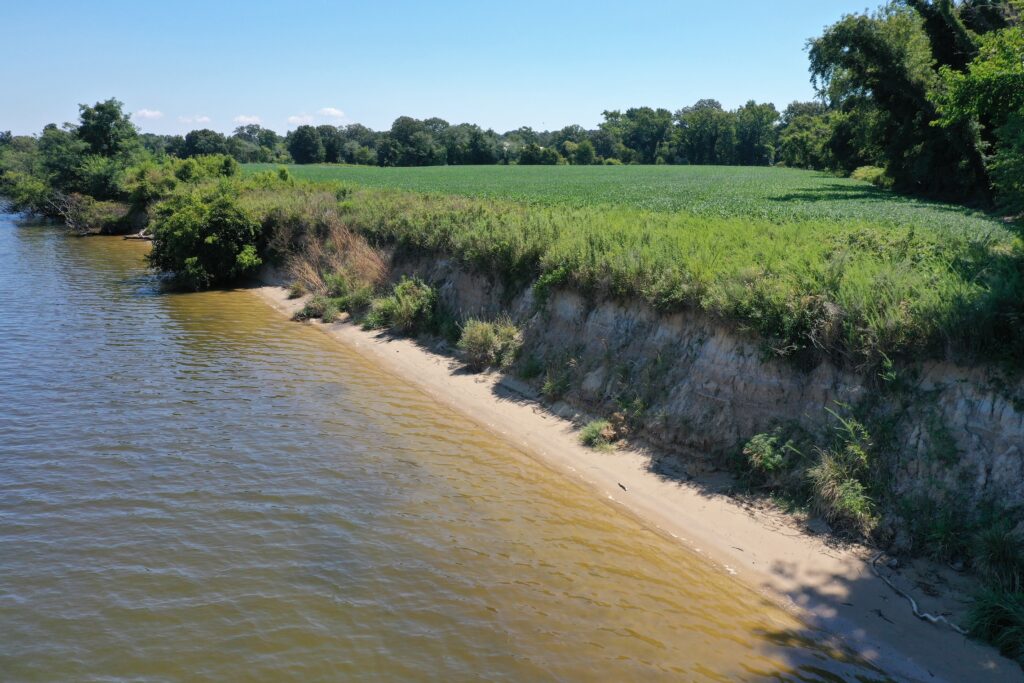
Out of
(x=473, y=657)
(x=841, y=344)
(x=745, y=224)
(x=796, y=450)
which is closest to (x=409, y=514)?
(x=473, y=657)

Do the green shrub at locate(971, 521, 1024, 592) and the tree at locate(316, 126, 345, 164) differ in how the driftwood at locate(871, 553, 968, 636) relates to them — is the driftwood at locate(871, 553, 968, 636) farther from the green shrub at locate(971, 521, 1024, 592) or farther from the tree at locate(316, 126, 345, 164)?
the tree at locate(316, 126, 345, 164)

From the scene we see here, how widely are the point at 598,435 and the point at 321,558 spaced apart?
584cm

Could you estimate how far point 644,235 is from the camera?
631 inches

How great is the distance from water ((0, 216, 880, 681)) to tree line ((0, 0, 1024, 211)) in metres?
8.98

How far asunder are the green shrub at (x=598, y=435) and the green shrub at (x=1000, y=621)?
6258 millimetres

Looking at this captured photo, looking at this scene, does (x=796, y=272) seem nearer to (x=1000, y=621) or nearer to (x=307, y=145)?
(x=1000, y=621)

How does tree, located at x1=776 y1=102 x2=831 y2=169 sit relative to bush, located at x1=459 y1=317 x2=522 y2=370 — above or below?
above

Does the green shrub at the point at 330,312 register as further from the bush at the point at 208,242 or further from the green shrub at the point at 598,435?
the green shrub at the point at 598,435

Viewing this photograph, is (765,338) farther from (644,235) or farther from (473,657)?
(473,657)

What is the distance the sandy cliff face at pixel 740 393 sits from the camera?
933 centimetres

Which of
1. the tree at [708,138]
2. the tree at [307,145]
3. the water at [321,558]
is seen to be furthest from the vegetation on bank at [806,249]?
the tree at [307,145]

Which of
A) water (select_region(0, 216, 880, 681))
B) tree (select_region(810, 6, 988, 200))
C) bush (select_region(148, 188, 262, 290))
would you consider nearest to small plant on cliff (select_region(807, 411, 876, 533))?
water (select_region(0, 216, 880, 681))

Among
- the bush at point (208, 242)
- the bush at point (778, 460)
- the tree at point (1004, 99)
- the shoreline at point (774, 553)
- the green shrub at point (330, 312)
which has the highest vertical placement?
the tree at point (1004, 99)

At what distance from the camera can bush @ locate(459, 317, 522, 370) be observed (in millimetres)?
17172
